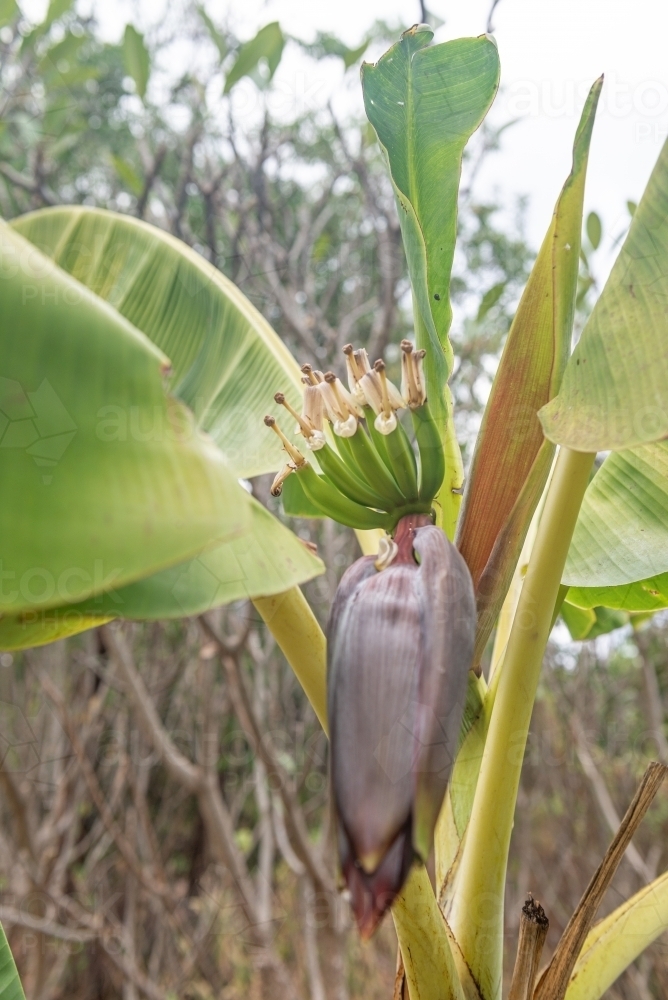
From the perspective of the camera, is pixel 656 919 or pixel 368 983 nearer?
pixel 656 919

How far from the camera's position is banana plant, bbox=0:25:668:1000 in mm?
304

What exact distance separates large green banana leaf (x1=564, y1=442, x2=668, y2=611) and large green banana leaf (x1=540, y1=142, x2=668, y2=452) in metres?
0.20

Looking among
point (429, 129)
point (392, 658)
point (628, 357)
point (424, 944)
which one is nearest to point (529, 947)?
point (424, 944)

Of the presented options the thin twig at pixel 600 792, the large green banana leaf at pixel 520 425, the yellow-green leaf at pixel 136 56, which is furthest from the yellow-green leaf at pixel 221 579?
the thin twig at pixel 600 792

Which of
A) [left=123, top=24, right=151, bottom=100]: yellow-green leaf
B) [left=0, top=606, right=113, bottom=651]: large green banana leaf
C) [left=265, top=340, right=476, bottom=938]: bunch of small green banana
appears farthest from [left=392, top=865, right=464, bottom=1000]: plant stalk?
[left=123, top=24, right=151, bottom=100]: yellow-green leaf

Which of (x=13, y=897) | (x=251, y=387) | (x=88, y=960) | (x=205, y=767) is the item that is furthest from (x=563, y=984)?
(x=88, y=960)

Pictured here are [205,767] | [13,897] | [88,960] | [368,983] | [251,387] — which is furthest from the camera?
[88,960]

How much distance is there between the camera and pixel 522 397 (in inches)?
20.3

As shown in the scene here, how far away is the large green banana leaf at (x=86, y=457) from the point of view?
274 millimetres

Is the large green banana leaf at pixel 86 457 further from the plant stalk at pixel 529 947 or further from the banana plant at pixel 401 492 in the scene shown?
the plant stalk at pixel 529 947

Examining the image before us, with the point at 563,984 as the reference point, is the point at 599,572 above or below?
above

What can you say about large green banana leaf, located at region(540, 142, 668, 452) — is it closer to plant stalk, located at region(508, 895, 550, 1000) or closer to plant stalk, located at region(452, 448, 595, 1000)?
plant stalk, located at region(452, 448, 595, 1000)

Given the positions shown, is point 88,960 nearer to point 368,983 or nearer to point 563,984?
point 368,983

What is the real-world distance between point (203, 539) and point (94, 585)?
5cm
